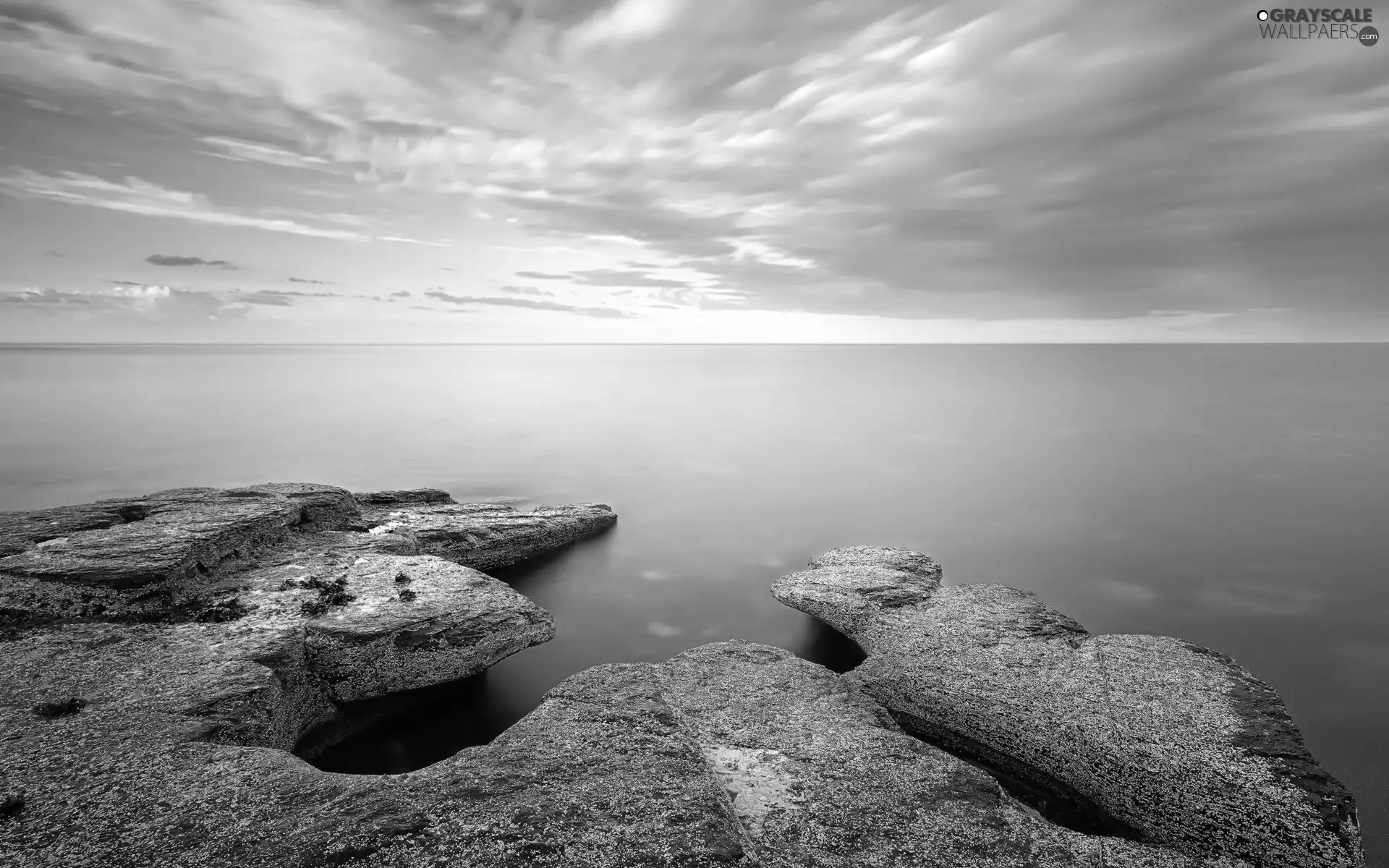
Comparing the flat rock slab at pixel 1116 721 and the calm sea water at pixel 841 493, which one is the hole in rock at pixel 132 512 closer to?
the calm sea water at pixel 841 493

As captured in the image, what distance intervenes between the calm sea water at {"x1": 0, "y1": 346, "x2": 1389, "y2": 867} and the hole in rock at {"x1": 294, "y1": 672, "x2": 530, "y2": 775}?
0.07m

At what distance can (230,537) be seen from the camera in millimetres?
16812

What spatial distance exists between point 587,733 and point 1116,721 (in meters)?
9.02

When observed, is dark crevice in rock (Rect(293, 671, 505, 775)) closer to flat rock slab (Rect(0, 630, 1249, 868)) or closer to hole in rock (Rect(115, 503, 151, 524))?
flat rock slab (Rect(0, 630, 1249, 868))

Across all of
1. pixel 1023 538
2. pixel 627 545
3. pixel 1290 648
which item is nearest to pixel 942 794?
pixel 1290 648

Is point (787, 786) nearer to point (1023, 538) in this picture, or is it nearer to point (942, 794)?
point (942, 794)

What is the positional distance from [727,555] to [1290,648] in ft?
59.2

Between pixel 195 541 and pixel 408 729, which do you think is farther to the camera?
pixel 195 541

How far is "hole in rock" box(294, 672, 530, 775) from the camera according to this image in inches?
533

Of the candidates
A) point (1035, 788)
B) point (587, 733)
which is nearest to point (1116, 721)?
point (1035, 788)

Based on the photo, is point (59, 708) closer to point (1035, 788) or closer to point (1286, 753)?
point (1035, 788)

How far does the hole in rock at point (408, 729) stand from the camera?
13531 mm

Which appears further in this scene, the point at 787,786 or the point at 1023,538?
the point at 1023,538

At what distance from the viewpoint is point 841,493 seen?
37.6 meters
